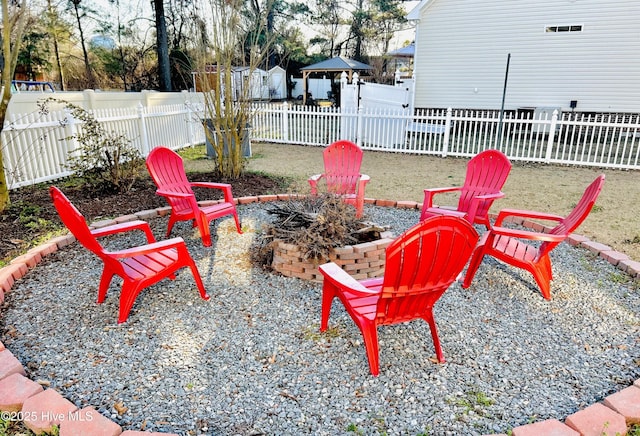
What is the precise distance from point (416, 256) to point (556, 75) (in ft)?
41.0

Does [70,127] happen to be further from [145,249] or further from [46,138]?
[145,249]

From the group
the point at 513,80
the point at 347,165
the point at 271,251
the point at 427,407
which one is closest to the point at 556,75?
the point at 513,80

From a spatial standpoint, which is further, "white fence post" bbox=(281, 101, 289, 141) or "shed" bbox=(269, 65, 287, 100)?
"shed" bbox=(269, 65, 287, 100)

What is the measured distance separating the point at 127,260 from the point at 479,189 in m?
3.42

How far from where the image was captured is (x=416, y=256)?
73.3 inches

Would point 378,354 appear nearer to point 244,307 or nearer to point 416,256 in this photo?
point 416,256

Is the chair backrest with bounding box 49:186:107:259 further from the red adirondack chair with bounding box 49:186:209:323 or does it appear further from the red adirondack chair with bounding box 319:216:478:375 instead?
the red adirondack chair with bounding box 319:216:478:375

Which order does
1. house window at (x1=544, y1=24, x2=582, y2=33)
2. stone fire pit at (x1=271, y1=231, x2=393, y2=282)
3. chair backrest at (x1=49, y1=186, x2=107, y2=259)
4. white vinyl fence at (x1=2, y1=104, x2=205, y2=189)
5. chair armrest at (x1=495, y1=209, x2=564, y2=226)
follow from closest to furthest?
chair backrest at (x1=49, y1=186, x2=107, y2=259) → stone fire pit at (x1=271, y1=231, x2=393, y2=282) → chair armrest at (x1=495, y1=209, x2=564, y2=226) → white vinyl fence at (x1=2, y1=104, x2=205, y2=189) → house window at (x1=544, y1=24, x2=582, y2=33)

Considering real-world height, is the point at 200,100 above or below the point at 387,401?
above

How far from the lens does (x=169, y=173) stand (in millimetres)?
4062

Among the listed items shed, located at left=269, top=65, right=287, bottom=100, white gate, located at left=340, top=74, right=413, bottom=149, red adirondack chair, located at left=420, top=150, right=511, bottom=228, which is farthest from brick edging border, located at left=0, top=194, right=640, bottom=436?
shed, located at left=269, top=65, right=287, bottom=100

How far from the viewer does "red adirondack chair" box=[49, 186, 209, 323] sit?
7.68 ft

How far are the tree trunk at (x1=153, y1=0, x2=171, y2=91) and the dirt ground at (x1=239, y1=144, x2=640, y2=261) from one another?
724cm

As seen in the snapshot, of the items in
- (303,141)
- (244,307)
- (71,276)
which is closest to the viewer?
(244,307)
